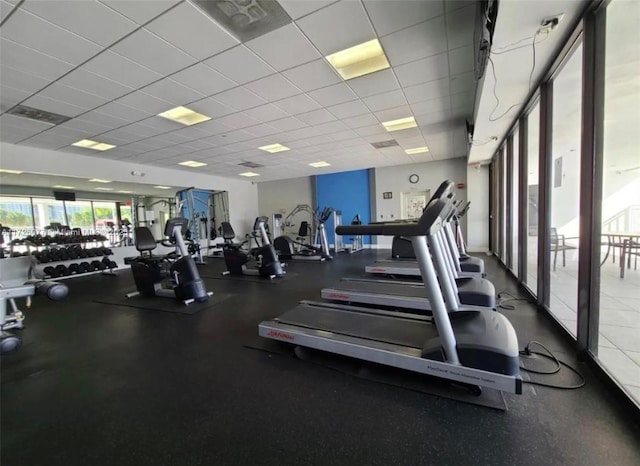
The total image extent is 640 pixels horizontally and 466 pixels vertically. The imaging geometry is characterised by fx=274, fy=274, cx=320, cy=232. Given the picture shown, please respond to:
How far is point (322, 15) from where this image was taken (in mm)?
2268

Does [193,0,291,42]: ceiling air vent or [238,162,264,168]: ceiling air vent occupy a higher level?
[193,0,291,42]: ceiling air vent

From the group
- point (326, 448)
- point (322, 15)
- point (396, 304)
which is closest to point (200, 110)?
point (322, 15)

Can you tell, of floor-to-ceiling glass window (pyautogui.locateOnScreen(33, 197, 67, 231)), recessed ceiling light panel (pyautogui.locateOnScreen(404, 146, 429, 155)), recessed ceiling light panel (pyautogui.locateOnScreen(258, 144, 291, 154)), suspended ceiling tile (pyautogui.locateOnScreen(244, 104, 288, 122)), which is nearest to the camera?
suspended ceiling tile (pyautogui.locateOnScreen(244, 104, 288, 122))

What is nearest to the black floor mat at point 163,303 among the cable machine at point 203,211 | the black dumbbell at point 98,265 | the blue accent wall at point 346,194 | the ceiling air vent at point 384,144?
the black dumbbell at point 98,265

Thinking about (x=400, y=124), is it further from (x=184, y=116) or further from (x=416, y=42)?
(x=184, y=116)

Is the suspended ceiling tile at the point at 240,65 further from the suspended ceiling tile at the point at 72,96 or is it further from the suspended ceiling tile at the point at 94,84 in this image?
the suspended ceiling tile at the point at 72,96

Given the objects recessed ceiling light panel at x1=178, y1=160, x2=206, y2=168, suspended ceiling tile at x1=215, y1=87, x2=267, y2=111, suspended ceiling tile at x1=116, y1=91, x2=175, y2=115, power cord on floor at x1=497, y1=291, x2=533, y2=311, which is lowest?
power cord on floor at x1=497, y1=291, x2=533, y2=311

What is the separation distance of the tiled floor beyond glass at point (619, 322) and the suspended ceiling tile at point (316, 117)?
12.5ft

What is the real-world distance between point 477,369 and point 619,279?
171 centimetres

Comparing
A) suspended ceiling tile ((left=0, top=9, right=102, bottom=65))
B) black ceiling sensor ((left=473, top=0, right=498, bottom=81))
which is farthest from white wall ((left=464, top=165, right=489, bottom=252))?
suspended ceiling tile ((left=0, top=9, right=102, bottom=65))

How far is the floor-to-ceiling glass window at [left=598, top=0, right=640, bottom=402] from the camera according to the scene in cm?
176

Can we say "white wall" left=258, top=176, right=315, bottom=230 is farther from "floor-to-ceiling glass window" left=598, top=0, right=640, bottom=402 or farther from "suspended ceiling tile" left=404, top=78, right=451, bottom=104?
"floor-to-ceiling glass window" left=598, top=0, right=640, bottom=402

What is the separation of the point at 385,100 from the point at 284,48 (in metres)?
1.88

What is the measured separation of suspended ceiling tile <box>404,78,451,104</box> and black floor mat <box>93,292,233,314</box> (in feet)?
12.8
